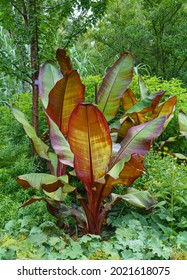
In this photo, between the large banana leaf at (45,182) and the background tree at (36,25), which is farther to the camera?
the background tree at (36,25)

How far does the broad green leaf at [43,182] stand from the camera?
8.62 feet

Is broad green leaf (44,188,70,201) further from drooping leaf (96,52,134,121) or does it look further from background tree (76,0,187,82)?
background tree (76,0,187,82)

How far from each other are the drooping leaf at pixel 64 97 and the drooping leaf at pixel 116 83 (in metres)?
0.44

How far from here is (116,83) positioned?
338cm

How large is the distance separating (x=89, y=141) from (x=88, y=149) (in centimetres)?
7

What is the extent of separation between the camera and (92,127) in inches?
94.5

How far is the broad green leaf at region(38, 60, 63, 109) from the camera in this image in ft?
10.6

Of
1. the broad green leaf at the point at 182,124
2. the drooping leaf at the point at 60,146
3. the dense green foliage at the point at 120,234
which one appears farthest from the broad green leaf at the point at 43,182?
the broad green leaf at the point at 182,124

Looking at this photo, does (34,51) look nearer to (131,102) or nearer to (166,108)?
(131,102)

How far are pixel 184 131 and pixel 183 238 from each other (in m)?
1.85

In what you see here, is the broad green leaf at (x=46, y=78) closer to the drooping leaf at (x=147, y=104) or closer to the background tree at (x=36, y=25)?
the background tree at (x=36, y=25)

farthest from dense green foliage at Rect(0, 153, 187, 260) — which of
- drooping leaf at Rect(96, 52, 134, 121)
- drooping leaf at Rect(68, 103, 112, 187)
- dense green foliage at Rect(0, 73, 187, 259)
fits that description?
drooping leaf at Rect(96, 52, 134, 121)

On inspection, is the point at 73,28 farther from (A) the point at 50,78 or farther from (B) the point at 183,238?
(B) the point at 183,238

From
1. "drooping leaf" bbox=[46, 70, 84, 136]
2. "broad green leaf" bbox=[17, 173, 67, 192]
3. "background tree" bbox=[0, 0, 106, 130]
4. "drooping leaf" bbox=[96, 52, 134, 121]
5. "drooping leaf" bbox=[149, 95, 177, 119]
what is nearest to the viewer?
"broad green leaf" bbox=[17, 173, 67, 192]
